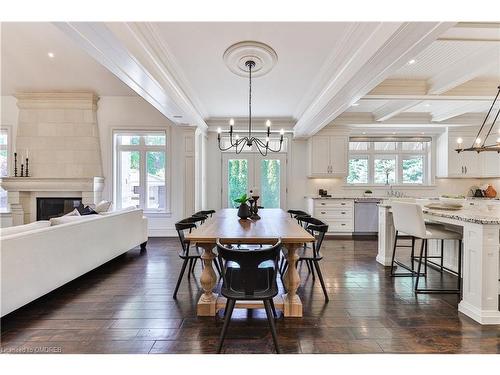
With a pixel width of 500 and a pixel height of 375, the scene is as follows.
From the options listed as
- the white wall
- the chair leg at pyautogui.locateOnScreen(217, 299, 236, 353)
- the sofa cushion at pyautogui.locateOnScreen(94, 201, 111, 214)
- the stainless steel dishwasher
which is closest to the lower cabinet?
the stainless steel dishwasher

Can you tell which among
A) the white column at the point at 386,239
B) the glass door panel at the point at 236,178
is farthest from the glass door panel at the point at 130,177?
the white column at the point at 386,239

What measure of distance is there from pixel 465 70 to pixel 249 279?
3.84 meters

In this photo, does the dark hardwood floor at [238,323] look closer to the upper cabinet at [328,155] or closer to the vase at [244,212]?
the vase at [244,212]

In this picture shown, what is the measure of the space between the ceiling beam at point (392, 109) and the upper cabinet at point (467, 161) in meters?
1.95

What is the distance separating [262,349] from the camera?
1.94 metres

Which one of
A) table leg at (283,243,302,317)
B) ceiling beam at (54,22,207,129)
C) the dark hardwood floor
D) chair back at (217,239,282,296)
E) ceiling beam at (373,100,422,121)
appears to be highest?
ceiling beam at (373,100,422,121)

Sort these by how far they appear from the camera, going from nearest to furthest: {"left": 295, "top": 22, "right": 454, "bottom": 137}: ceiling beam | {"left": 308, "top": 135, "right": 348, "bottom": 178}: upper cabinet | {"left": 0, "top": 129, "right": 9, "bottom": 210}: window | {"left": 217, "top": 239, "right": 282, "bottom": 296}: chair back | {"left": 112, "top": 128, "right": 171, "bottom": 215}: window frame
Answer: {"left": 217, "top": 239, "right": 282, "bottom": 296}: chair back, {"left": 295, "top": 22, "right": 454, "bottom": 137}: ceiling beam, {"left": 0, "top": 129, "right": 9, "bottom": 210}: window, {"left": 112, "top": 128, "right": 171, "bottom": 215}: window frame, {"left": 308, "top": 135, "right": 348, "bottom": 178}: upper cabinet

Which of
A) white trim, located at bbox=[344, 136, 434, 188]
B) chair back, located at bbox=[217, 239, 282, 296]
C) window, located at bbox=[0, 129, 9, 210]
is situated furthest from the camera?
white trim, located at bbox=[344, 136, 434, 188]

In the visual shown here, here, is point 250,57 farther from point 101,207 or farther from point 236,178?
point 236,178

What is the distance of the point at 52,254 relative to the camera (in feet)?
8.86

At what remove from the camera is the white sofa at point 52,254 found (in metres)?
2.23

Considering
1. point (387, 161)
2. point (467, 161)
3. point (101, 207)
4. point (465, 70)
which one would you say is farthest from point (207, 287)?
point (467, 161)

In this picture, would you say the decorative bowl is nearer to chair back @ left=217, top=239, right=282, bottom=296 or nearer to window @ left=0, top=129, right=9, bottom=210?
chair back @ left=217, top=239, right=282, bottom=296

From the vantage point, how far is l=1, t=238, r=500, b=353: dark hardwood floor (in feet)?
6.52
